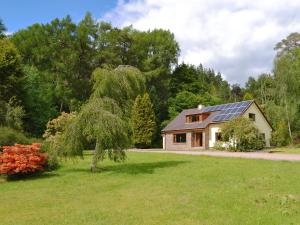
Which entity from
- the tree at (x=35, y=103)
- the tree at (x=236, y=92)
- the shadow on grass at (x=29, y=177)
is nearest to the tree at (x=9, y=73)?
the tree at (x=35, y=103)

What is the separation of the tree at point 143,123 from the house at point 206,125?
144 inches

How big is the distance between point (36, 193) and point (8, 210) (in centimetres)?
276

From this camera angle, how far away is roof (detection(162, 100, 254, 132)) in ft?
130

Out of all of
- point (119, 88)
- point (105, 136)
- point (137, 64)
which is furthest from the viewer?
point (137, 64)

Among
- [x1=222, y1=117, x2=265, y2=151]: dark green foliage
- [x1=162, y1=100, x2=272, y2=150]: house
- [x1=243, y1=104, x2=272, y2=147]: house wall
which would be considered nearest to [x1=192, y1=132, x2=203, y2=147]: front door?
[x1=162, y1=100, x2=272, y2=150]: house

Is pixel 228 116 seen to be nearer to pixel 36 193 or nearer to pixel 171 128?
pixel 171 128

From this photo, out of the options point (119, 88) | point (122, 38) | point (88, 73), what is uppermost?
point (122, 38)

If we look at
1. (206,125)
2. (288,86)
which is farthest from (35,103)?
(288,86)

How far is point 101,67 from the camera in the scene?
5300 cm

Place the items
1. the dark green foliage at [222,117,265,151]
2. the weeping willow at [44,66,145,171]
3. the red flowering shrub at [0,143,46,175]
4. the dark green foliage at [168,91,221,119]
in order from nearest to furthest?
1. the red flowering shrub at [0,143,46,175]
2. the weeping willow at [44,66,145,171]
3. the dark green foliage at [222,117,265,151]
4. the dark green foliage at [168,91,221,119]

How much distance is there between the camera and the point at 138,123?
165ft

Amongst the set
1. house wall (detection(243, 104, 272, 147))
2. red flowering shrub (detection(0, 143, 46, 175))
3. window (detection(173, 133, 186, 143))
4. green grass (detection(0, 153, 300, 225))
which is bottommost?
green grass (detection(0, 153, 300, 225))

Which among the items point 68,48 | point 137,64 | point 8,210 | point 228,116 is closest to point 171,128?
point 228,116

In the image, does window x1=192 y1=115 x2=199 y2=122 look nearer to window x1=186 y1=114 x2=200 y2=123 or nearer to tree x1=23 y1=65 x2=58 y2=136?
window x1=186 y1=114 x2=200 y2=123
